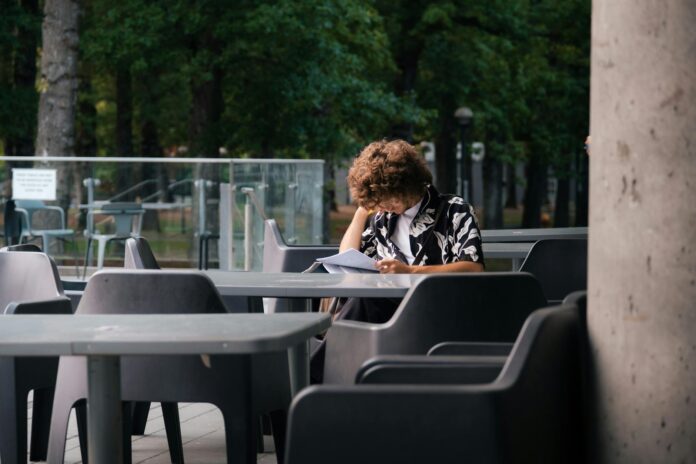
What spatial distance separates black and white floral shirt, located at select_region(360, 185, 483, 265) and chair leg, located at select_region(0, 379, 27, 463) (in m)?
1.92

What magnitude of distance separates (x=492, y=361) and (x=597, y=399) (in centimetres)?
44

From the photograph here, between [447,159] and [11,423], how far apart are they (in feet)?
107

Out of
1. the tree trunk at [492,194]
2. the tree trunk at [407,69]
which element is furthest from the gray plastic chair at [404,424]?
the tree trunk at [492,194]

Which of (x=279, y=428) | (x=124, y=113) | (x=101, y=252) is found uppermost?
(x=124, y=113)

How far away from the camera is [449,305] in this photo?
4.69m

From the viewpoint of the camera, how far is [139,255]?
6344mm

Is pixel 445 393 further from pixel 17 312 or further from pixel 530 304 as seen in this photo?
pixel 17 312

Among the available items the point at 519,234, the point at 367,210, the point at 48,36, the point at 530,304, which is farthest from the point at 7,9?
the point at 530,304

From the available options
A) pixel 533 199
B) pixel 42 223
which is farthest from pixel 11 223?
pixel 533 199

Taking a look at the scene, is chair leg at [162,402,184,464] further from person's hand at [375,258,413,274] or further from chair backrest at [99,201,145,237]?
chair backrest at [99,201,145,237]

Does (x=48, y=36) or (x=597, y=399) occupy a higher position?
(x=48, y=36)

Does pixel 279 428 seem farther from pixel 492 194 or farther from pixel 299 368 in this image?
pixel 492 194

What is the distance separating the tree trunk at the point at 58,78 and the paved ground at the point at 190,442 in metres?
14.7

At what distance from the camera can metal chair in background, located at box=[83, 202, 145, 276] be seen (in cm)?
1720
